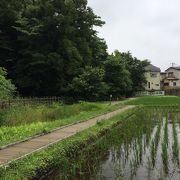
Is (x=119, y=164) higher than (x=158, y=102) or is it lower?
lower

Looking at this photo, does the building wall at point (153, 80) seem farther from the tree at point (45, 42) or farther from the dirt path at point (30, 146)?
the dirt path at point (30, 146)

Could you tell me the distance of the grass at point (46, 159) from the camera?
281 inches

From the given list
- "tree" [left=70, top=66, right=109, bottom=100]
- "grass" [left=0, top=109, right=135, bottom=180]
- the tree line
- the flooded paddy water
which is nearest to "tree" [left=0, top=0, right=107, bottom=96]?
the tree line

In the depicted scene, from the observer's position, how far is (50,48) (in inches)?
1329

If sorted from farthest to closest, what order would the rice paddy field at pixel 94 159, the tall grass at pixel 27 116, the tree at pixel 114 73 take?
the tree at pixel 114 73, the tall grass at pixel 27 116, the rice paddy field at pixel 94 159

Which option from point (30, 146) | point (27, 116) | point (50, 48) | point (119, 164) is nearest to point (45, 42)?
point (50, 48)

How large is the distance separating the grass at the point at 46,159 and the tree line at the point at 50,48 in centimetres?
2048

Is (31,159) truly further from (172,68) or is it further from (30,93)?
(172,68)

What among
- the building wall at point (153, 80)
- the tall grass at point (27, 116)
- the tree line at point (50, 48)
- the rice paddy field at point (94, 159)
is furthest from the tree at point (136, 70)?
the rice paddy field at point (94, 159)

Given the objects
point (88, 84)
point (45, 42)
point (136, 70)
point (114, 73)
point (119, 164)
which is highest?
point (45, 42)

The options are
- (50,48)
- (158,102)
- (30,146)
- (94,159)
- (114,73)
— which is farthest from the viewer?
(114,73)

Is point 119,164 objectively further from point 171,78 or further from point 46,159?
point 171,78

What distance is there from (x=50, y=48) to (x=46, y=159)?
Answer: 1027 inches

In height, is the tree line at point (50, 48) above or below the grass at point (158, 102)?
above
